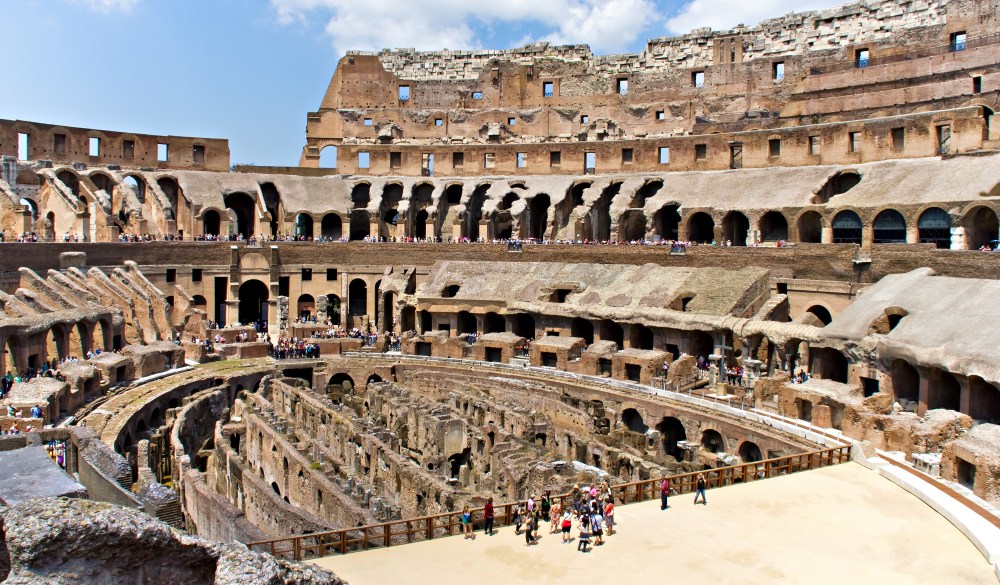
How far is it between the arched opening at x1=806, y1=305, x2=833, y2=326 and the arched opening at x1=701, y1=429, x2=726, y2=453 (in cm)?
1110

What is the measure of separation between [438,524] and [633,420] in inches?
605

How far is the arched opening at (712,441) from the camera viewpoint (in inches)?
1080

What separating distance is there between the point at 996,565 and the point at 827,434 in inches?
406

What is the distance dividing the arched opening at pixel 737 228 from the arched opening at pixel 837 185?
4.22 metres

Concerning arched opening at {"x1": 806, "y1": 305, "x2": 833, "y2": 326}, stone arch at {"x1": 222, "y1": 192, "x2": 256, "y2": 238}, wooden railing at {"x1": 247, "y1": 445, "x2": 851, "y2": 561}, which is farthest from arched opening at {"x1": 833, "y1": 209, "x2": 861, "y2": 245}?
stone arch at {"x1": 222, "y1": 192, "x2": 256, "y2": 238}

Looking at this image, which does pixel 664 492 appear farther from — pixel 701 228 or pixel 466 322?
pixel 701 228

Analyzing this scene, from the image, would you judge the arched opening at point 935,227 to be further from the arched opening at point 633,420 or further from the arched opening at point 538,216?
the arched opening at point 538,216

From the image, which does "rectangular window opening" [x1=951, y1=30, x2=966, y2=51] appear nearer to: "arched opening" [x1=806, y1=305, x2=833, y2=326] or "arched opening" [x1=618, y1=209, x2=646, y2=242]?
"arched opening" [x1=806, y1=305, x2=833, y2=326]

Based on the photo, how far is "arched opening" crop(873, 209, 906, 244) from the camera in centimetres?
3569

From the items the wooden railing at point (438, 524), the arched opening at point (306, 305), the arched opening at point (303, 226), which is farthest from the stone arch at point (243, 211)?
the wooden railing at point (438, 524)

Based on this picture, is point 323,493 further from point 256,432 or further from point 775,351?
point 775,351

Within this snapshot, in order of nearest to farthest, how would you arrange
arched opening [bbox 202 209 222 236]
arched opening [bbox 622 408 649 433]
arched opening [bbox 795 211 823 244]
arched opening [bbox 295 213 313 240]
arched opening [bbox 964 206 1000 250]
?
arched opening [bbox 622 408 649 433]
arched opening [bbox 964 206 1000 250]
arched opening [bbox 795 211 823 244]
arched opening [bbox 202 209 222 236]
arched opening [bbox 295 213 313 240]

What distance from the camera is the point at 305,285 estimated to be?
1886 inches

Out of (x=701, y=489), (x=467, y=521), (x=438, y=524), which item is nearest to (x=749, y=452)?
(x=701, y=489)
